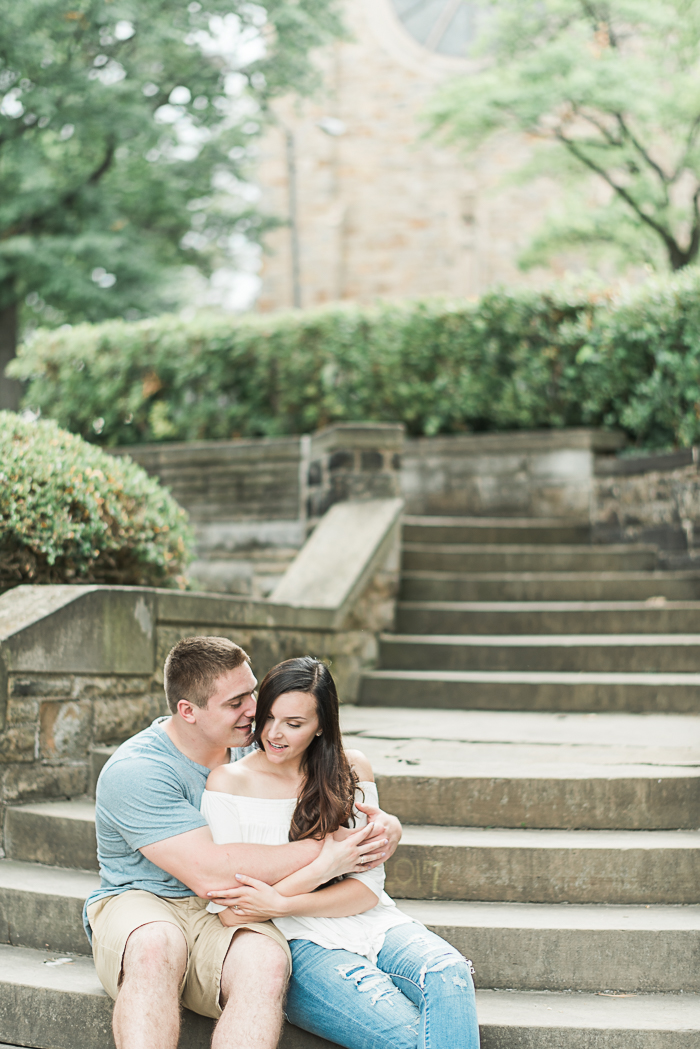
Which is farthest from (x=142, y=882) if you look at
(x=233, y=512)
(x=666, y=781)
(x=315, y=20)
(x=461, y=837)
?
(x=315, y=20)

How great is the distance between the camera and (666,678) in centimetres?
485

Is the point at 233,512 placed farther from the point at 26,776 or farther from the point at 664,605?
the point at 26,776

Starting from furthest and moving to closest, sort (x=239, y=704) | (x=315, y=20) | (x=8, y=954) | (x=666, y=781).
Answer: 1. (x=315, y=20)
2. (x=666, y=781)
3. (x=8, y=954)
4. (x=239, y=704)

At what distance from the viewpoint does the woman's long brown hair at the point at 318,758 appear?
2.52 metres

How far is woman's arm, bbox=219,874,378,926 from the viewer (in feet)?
7.91

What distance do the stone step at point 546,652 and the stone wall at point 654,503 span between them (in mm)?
1452

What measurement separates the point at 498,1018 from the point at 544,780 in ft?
2.95

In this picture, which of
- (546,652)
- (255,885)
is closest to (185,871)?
(255,885)

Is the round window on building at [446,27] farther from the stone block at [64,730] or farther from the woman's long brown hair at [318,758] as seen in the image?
the woman's long brown hair at [318,758]

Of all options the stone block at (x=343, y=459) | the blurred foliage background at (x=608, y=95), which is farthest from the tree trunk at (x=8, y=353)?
the stone block at (x=343, y=459)

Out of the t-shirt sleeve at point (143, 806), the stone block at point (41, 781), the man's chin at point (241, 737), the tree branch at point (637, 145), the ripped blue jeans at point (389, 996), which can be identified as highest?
the tree branch at point (637, 145)

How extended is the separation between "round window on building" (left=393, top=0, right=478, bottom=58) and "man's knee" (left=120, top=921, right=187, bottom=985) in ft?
60.1

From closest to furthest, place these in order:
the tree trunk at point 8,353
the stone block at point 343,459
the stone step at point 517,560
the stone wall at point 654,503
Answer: the stone block at point 343,459 < the stone step at point 517,560 < the stone wall at point 654,503 < the tree trunk at point 8,353

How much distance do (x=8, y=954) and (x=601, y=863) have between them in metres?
1.92
